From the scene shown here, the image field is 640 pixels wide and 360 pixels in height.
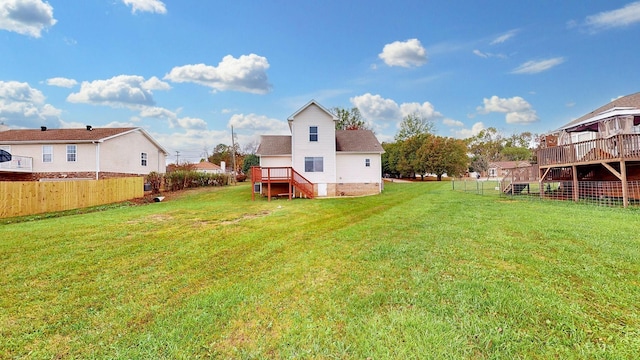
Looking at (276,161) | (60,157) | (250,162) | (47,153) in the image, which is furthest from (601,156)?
(250,162)

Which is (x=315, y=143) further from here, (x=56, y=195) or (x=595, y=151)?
(x=595, y=151)

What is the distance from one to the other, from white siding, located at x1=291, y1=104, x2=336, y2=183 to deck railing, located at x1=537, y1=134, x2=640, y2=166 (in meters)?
12.4

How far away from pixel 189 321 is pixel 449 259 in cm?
418

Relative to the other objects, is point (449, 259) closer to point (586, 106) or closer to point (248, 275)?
point (248, 275)

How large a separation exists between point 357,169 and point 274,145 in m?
6.73

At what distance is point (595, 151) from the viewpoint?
11.6m

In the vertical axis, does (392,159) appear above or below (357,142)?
above

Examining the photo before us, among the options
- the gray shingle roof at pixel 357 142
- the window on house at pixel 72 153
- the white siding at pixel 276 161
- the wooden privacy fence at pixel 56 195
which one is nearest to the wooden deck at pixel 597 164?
the gray shingle roof at pixel 357 142

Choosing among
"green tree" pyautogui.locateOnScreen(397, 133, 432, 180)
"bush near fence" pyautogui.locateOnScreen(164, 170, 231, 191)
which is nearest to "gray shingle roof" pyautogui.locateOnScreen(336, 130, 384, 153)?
"bush near fence" pyautogui.locateOnScreen(164, 170, 231, 191)

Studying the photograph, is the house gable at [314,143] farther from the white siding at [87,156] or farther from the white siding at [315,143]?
the white siding at [87,156]

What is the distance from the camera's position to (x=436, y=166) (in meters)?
42.3

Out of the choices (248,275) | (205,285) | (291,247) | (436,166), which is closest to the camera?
(205,285)

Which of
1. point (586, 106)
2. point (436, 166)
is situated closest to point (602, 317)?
point (586, 106)

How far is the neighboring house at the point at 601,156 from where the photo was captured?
10719 millimetres
